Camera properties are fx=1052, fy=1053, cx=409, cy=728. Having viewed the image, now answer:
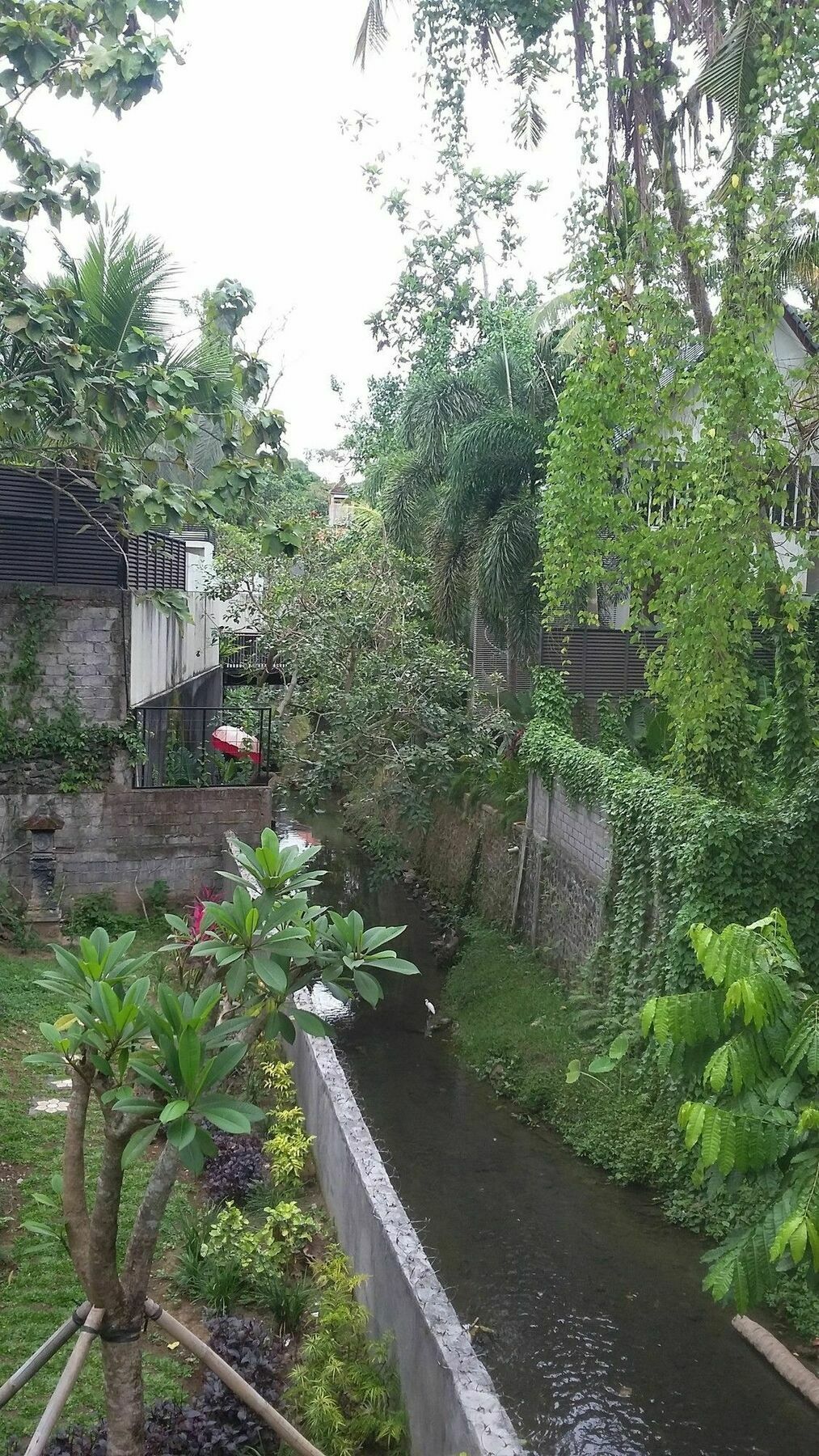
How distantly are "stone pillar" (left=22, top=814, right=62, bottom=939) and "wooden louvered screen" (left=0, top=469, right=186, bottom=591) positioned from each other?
2.81 metres

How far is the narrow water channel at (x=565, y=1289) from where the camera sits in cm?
639

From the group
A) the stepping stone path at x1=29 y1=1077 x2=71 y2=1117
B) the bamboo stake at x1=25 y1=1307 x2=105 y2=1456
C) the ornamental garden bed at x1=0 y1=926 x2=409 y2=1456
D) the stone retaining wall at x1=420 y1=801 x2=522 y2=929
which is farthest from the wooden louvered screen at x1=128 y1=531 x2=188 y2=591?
the bamboo stake at x1=25 y1=1307 x2=105 y2=1456

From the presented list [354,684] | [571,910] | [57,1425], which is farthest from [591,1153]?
[354,684]

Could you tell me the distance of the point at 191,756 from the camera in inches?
549

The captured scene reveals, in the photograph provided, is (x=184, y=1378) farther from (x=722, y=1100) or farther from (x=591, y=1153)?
(x=591, y=1153)

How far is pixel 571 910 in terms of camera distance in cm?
1243

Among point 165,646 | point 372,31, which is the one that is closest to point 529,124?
point 372,31

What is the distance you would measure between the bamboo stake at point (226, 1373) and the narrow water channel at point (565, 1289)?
2.97 meters

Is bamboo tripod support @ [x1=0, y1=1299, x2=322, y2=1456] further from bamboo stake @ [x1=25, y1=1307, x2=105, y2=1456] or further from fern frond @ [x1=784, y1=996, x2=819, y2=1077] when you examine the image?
fern frond @ [x1=784, y1=996, x2=819, y2=1077]

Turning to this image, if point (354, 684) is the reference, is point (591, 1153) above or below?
below

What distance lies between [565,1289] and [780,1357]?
1.59 metres

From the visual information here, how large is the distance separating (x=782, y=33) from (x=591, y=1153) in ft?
31.5

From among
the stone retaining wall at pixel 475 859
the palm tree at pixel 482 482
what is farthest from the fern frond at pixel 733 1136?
the palm tree at pixel 482 482

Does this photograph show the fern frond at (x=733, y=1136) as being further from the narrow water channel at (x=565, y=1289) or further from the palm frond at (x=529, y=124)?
the palm frond at (x=529, y=124)
